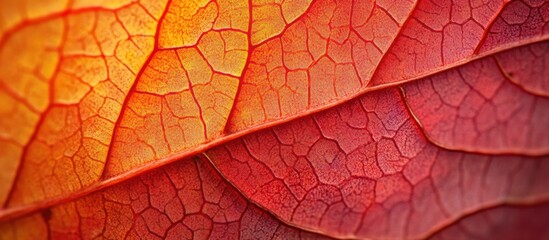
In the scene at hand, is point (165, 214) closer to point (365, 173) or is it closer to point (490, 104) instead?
point (365, 173)

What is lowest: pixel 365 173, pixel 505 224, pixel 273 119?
pixel 505 224

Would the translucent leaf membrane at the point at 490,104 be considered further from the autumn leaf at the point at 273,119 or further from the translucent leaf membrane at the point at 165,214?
the translucent leaf membrane at the point at 165,214

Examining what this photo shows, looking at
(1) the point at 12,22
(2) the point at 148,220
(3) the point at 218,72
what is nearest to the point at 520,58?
(3) the point at 218,72

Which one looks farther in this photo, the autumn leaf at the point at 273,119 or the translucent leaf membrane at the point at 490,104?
the translucent leaf membrane at the point at 490,104

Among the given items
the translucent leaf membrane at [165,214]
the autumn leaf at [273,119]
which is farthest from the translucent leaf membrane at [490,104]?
the translucent leaf membrane at [165,214]

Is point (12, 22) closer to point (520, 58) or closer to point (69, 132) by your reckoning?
point (69, 132)

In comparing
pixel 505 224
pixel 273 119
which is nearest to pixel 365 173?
pixel 273 119

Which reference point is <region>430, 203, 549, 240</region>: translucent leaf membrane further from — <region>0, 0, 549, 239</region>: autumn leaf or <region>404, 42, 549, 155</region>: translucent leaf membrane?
<region>404, 42, 549, 155</region>: translucent leaf membrane

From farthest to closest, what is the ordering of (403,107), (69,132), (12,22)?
(403,107) < (69,132) < (12,22)

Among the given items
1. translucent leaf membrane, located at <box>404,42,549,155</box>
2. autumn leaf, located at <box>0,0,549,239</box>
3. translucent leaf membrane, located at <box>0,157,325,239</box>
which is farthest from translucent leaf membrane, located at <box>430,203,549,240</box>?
translucent leaf membrane, located at <box>0,157,325,239</box>
